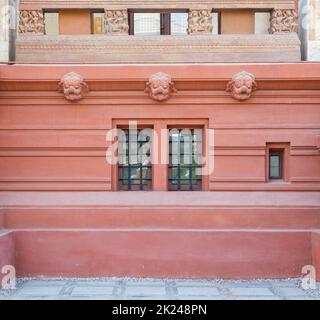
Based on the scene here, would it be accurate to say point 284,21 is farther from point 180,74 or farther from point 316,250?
point 316,250

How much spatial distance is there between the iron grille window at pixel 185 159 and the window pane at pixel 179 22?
76.9 inches

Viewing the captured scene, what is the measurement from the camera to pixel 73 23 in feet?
26.3

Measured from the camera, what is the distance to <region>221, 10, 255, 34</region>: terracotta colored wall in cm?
798

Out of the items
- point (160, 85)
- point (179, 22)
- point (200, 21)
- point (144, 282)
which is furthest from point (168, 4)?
point (144, 282)

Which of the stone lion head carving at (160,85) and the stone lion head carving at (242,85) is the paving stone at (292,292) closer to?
the stone lion head carving at (242,85)

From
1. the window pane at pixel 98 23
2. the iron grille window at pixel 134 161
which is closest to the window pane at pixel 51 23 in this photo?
the window pane at pixel 98 23

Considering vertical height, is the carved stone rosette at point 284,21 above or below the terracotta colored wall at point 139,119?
above

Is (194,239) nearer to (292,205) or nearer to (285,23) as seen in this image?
(292,205)

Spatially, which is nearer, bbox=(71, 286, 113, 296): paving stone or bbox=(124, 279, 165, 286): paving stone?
bbox=(71, 286, 113, 296): paving stone

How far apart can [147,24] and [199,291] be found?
4995 millimetres

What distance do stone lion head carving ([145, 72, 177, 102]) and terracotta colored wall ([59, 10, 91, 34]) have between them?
181 cm

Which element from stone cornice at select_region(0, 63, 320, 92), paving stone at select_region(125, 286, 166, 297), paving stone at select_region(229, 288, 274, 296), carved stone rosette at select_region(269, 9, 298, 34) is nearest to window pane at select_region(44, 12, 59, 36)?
stone cornice at select_region(0, 63, 320, 92)

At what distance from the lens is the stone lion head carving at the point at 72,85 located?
285 inches

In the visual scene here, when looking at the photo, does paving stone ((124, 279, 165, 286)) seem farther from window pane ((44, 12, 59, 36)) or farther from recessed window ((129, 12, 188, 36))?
window pane ((44, 12, 59, 36))
